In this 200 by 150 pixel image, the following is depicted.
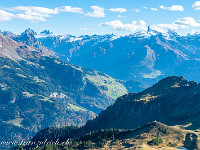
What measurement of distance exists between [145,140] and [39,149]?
67.4m

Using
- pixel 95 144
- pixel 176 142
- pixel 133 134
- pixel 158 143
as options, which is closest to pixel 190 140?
pixel 176 142

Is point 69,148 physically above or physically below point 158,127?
below

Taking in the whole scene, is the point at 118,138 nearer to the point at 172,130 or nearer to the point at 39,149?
the point at 172,130

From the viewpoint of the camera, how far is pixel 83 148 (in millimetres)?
179750

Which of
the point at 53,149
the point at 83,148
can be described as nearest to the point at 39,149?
the point at 53,149

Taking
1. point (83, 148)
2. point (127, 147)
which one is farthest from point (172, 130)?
point (83, 148)

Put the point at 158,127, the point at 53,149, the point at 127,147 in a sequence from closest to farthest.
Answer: the point at 127,147, the point at 53,149, the point at 158,127

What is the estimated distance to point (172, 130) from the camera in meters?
194

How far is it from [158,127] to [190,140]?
2474 centimetres

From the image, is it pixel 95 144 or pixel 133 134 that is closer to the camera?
pixel 95 144

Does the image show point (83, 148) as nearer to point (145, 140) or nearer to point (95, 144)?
point (95, 144)

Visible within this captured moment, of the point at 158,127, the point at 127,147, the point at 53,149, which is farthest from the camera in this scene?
the point at 158,127

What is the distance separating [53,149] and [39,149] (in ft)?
45.0

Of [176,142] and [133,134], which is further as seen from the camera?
[133,134]
